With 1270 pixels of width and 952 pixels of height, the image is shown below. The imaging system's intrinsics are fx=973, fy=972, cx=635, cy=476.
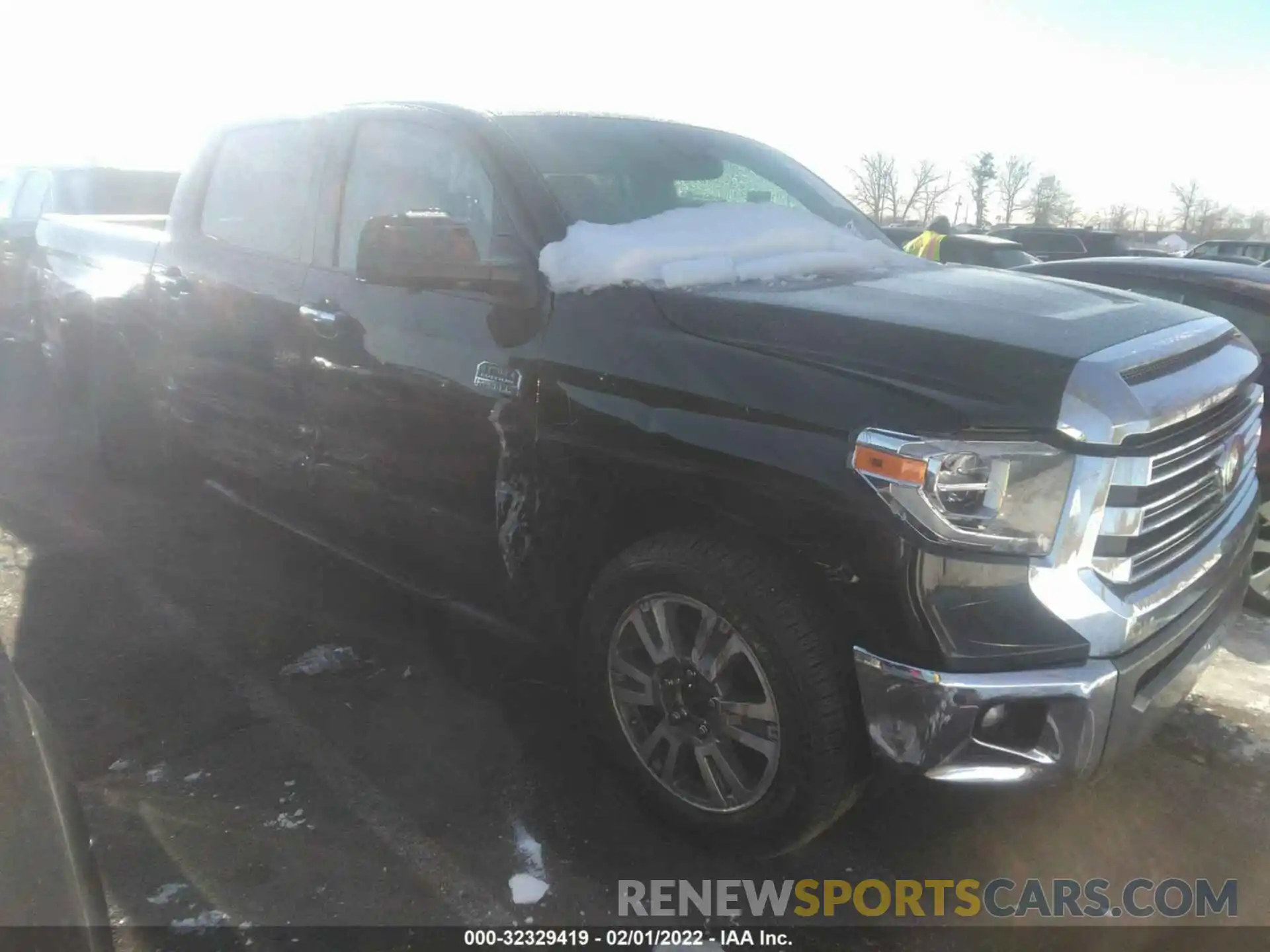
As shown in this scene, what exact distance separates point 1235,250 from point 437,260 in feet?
82.6

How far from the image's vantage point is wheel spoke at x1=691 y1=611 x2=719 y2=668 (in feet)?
7.91

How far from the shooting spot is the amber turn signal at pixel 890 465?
6.68 feet

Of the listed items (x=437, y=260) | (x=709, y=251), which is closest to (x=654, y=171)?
(x=709, y=251)

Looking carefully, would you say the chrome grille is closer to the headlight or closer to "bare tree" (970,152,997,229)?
the headlight

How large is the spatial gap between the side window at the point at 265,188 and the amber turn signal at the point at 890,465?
2.42m

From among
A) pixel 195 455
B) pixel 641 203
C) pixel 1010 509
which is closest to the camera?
pixel 1010 509

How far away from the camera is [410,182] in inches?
128

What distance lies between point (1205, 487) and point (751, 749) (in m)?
1.39

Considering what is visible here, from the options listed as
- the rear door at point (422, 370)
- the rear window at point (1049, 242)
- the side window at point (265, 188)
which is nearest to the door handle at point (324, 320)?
the rear door at point (422, 370)

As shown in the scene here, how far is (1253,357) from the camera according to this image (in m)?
2.93

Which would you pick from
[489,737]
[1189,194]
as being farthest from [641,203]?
[1189,194]

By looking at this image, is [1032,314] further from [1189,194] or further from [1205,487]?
[1189,194]

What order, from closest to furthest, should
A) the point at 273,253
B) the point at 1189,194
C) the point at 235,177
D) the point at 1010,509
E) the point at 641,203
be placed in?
the point at 1010,509 < the point at 641,203 < the point at 273,253 < the point at 235,177 < the point at 1189,194

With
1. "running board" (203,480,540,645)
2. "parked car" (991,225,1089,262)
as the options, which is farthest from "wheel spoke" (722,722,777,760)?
"parked car" (991,225,1089,262)
